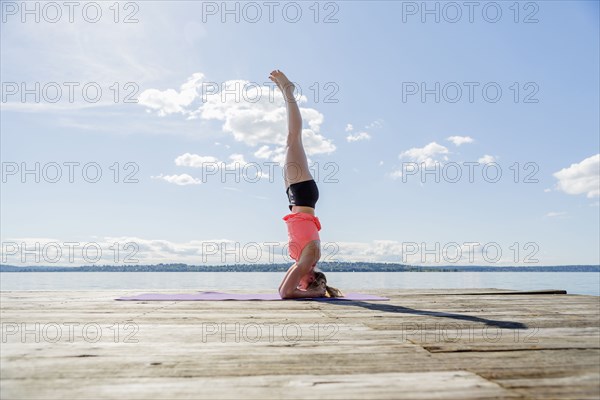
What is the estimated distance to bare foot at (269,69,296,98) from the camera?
5.18 m

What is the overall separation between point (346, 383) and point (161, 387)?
1.80 ft

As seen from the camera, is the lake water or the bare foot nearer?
the bare foot

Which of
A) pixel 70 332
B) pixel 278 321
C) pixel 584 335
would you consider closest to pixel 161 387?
pixel 70 332

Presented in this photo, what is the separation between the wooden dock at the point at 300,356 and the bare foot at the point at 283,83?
2864 millimetres

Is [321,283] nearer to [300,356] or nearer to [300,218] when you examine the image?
[300,218]

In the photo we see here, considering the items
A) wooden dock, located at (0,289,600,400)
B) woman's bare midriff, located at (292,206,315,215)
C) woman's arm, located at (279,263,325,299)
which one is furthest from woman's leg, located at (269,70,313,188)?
wooden dock, located at (0,289,600,400)

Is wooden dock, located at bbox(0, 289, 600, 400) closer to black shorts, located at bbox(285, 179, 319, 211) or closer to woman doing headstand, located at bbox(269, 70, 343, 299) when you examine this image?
woman doing headstand, located at bbox(269, 70, 343, 299)

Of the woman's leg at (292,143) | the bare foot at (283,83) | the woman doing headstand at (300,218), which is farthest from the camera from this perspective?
the bare foot at (283,83)

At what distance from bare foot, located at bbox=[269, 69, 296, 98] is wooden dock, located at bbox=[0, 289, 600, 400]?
9.40 feet

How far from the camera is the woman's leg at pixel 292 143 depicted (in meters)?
4.93

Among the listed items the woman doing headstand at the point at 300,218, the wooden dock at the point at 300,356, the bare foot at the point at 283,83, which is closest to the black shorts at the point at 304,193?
the woman doing headstand at the point at 300,218

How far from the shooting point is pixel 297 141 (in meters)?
5.00

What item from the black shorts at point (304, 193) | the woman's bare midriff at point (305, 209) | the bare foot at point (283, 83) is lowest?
the woman's bare midriff at point (305, 209)

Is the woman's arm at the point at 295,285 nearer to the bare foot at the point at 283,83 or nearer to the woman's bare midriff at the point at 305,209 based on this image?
the woman's bare midriff at the point at 305,209
